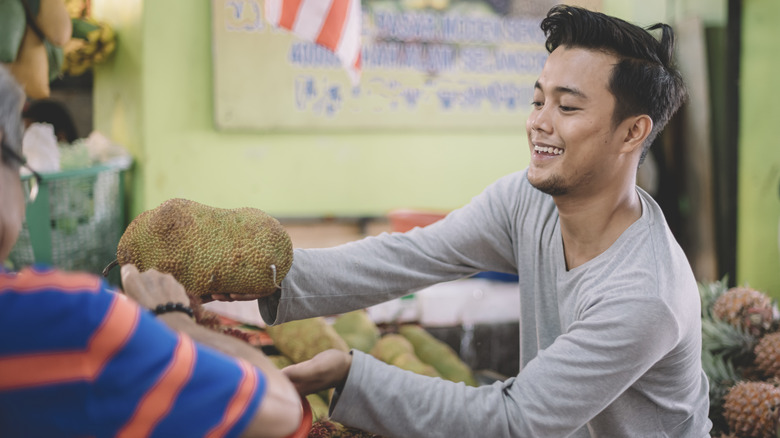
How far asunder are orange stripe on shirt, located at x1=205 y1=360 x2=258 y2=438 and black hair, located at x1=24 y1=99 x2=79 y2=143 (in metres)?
3.15

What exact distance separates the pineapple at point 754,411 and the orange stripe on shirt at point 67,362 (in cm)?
171

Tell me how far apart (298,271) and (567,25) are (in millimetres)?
782

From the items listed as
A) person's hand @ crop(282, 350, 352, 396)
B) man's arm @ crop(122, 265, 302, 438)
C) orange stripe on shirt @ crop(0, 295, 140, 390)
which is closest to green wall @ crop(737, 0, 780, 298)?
person's hand @ crop(282, 350, 352, 396)

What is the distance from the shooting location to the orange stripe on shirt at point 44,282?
71 cm

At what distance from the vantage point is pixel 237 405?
76 centimetres

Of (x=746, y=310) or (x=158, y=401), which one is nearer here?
(x=158, y=401)

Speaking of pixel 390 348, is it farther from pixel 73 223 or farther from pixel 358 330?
pixel 73 223

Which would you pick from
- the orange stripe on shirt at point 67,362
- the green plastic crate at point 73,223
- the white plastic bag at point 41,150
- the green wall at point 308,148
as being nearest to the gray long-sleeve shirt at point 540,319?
the orange stripe on shirt at point 67,362

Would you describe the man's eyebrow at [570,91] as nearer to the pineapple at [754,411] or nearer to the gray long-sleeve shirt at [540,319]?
the gray long-sleeve shirt at [540,319]

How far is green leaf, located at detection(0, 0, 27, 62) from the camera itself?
5.71 feet

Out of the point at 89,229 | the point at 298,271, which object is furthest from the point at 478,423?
the point at 89,229

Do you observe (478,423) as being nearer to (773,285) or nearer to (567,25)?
(567,25)

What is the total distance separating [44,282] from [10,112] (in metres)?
0.24

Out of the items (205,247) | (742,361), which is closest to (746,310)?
(742,361)
